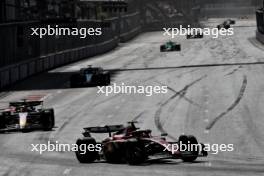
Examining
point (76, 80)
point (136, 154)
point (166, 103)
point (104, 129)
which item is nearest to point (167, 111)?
point (166, 103)

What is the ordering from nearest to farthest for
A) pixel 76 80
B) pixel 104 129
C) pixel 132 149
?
pixel 132 149, pixel 104 129, pixel 76 80

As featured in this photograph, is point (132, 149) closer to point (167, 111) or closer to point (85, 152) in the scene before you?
point (85, 152)

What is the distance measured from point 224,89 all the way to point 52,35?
3236 centimetres

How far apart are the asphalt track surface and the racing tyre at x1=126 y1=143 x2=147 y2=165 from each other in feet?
0.88

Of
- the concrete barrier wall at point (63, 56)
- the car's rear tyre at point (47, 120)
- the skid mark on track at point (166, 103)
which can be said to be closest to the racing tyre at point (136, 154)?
the skid mark on track at point (166, 103)

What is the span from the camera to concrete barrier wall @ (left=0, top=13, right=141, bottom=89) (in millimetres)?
59253

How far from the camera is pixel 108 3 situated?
92500 mm

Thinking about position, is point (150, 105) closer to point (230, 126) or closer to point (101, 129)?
point (230, 126)

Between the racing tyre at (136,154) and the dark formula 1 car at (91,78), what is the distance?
101ft

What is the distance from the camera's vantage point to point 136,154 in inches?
937

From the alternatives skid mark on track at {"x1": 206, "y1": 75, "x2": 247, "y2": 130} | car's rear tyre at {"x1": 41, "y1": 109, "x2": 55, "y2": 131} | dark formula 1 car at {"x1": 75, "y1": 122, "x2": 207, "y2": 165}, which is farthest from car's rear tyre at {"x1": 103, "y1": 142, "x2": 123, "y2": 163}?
skid mark on track at {"x1": 206, "y1": 75, "x2": 247, "y2": 130}

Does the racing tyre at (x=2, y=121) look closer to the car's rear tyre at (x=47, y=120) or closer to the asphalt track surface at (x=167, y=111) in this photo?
the asphalt track surface at (x=167, y=111)

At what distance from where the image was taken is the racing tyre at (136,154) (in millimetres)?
23719

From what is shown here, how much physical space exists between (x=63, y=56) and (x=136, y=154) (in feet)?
190
